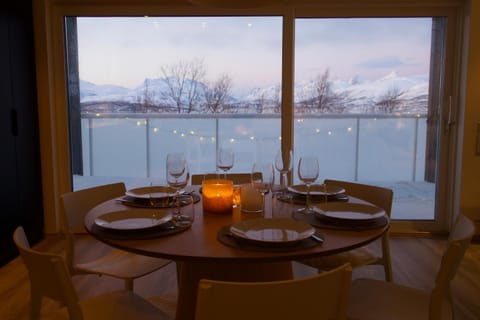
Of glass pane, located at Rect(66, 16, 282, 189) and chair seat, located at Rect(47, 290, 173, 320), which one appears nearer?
chair seat, located at Rect(47, 290, 173, 320)

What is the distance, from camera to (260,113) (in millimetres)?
3959

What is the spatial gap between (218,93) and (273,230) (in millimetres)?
2603

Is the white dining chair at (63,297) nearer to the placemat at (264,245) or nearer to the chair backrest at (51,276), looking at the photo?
the chair backrest at (51,276)

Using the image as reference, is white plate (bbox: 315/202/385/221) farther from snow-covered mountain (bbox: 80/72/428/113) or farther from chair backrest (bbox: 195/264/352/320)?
snow-covered mountain (bbox: 80/72/428/113)

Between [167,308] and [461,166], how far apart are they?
2.71m

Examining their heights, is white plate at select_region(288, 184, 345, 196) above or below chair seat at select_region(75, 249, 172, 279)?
above

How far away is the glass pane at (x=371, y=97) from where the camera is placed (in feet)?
12.6

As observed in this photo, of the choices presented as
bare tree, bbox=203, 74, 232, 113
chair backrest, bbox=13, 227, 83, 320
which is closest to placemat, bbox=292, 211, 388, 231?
chair backrest, bbox=13, 227, 83, 320

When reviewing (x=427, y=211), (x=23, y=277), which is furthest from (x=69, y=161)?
(x=427, y=211)

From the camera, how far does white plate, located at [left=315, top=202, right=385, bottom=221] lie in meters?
1.68

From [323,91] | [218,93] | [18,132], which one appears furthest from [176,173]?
[323,91]

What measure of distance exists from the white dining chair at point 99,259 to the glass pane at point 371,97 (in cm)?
218

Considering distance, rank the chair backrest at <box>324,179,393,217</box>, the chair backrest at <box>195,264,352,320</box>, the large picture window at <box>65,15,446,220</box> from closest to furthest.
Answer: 1. the chair backrest at <box>195,264,352,320</box>
2. the chair backrest at <box>324,179,393,217</box>
3. the large picture window at <box>65,15,446,220</box>

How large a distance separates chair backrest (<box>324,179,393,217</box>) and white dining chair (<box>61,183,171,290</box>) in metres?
1.11
